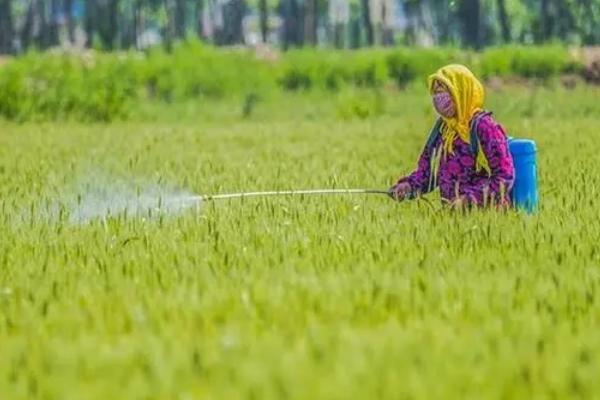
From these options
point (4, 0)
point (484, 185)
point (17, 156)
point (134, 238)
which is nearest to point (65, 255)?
point (134, 238)

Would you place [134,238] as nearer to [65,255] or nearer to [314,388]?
[65,255]

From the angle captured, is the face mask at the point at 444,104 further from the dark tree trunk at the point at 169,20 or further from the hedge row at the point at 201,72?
the dark tree trunk at the point at 169,20

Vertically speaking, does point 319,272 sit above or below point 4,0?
below

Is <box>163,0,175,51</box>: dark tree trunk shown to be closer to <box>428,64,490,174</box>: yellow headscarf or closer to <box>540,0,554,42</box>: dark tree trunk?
<box>540,0,554,42</box>: dark tree trunk

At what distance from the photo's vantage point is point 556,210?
5984mm

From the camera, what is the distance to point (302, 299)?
3.71m

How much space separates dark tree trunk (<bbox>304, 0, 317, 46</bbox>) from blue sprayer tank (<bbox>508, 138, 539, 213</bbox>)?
32452 mm

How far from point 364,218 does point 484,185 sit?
1.61 feet

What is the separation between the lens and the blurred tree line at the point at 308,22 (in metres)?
38.3

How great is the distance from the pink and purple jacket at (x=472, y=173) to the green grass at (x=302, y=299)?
15 centimetres

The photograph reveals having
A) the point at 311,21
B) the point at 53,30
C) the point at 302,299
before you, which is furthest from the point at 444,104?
the point at 53,30

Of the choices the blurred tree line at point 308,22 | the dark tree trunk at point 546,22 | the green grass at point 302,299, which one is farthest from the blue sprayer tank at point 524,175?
the dark tree trunk at point 546,22

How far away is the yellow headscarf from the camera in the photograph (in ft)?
19.1

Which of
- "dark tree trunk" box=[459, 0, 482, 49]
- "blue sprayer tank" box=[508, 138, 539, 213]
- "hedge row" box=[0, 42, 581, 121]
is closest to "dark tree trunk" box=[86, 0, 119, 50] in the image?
"dark tree trunk" box=[459, 0, 482, 49]
